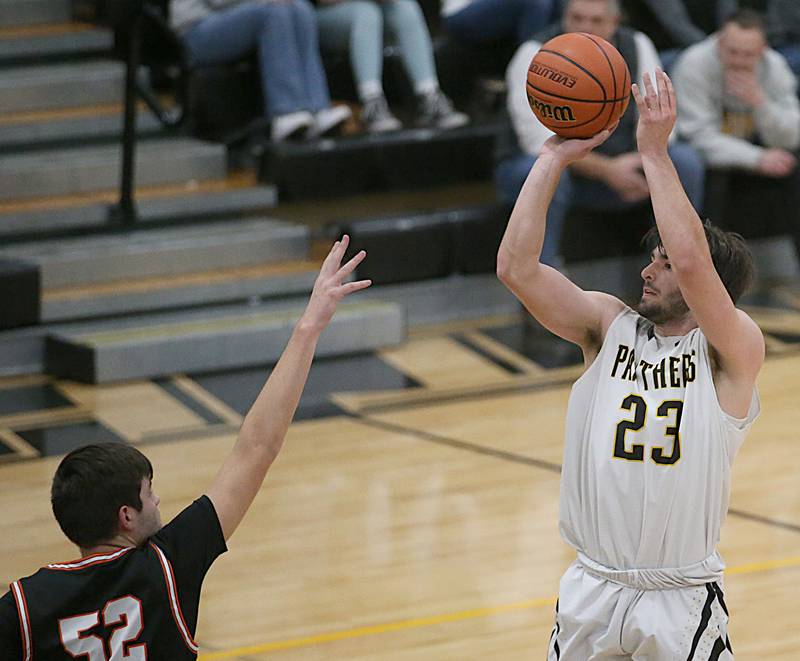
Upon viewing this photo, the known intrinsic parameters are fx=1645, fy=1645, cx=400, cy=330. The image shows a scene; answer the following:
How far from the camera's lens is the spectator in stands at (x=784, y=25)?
9891 mm

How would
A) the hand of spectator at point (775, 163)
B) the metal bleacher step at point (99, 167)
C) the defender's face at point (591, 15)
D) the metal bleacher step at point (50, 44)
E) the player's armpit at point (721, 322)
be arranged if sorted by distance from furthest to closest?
1. the metal bleacher step at point (50, 44)
2. the hand of spectator at point (775, 163)
3. the metal bleacher step at point (99, 167)
4. the defender's face at point (591, 15)
5. the player's armpit at point (721, 322)

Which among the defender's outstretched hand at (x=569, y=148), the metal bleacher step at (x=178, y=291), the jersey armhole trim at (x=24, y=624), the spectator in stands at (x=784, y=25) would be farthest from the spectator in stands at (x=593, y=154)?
the jersey armhole trim at (x=24, y=624)

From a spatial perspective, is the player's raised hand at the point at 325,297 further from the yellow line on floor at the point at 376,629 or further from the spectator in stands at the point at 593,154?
the spectator in stands at the point at 593,154

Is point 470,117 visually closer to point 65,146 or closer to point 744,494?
point 65,146

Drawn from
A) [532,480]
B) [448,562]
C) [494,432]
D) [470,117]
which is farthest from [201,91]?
[448,562]

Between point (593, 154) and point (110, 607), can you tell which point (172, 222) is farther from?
point (110, 607)

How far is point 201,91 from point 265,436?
6.09m

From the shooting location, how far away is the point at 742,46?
8648 millimetres

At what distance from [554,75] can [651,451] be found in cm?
103

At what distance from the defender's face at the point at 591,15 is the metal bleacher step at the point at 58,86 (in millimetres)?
2660

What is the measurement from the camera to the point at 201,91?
29.0ft

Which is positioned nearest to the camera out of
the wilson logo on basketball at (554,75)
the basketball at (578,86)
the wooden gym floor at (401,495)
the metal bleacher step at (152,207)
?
the basketball at (578,86)

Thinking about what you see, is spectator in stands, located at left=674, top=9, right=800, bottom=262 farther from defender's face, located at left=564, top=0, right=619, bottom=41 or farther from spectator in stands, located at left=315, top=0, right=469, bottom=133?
spectator in stands, located at left=315, top=0, right=469, bottom=133

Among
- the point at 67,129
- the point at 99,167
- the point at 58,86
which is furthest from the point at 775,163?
the point at 58,86
